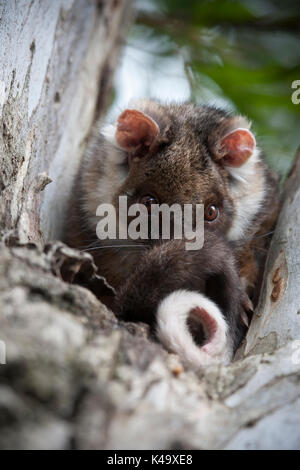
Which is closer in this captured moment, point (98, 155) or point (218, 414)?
point (218, 414)

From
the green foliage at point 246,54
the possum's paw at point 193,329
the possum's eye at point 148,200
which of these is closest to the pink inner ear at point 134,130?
the possum's eye at point 148,200

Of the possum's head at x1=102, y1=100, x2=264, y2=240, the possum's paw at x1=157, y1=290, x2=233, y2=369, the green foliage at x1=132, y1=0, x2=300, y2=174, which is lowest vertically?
the possum's paw at x1=157, y1=290, x2=233, y2=369

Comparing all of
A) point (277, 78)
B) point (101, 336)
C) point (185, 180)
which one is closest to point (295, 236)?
point (185, 180)

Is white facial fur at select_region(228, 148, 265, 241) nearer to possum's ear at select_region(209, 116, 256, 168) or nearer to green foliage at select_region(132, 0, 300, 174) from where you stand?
possum's ear at select_region(209, 116, 256, 168)

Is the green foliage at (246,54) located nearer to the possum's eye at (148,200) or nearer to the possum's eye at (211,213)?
the possum's eye at (211,213)

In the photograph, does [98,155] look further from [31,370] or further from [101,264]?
[31,370]

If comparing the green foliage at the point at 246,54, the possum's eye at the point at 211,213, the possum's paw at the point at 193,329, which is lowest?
the possum's paw at the point at 193,329

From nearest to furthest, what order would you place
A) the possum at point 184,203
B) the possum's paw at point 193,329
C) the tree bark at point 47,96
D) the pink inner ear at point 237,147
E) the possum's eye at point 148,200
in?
the possum's paw at point 193,329 < the possum at point 184,203 < the tree bark at point 47,96 < the possum's eye at point 148,200 < the pink inner ear at point 237,147

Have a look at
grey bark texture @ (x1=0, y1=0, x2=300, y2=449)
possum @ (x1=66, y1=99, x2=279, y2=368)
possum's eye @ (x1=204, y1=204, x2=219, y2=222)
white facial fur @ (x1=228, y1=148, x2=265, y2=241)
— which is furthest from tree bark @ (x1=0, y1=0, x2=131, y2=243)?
white facial fur @ (x1=228, y1=148, x2=265, y2=241)
